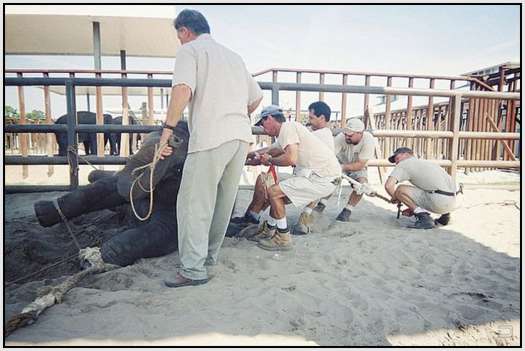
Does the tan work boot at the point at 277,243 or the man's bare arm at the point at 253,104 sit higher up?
the man's bare arm at the point at 253,104

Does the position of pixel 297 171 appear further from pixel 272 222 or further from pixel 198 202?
pixel 198 202

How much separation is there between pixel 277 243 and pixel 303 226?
53cm

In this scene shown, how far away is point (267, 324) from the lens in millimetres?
1762

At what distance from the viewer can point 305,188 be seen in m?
3.15

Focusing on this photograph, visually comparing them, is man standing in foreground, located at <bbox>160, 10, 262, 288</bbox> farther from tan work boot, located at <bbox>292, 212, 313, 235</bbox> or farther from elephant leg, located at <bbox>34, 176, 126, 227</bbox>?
tan work boot, located at <bbox>292, 212, 313, 235</bbox>

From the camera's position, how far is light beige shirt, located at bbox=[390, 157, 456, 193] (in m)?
3.54

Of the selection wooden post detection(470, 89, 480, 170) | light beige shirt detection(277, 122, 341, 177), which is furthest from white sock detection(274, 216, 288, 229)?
wooden post detection(470, 89, 480, 170)

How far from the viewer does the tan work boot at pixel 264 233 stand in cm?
301

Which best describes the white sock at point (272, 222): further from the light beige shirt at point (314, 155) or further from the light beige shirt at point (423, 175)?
the light beige shirt at point (423, 175)

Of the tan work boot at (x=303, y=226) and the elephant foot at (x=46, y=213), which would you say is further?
the tan work boot at (x=303, y=226)

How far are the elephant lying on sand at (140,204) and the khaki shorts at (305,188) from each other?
90 cm

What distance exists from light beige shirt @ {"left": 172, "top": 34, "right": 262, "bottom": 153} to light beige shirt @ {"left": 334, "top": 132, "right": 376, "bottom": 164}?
2135 millimetres

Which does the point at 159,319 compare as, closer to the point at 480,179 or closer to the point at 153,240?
the point at 153,240

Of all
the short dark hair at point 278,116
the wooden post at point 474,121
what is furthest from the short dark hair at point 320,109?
the wooden post at point 474,121
